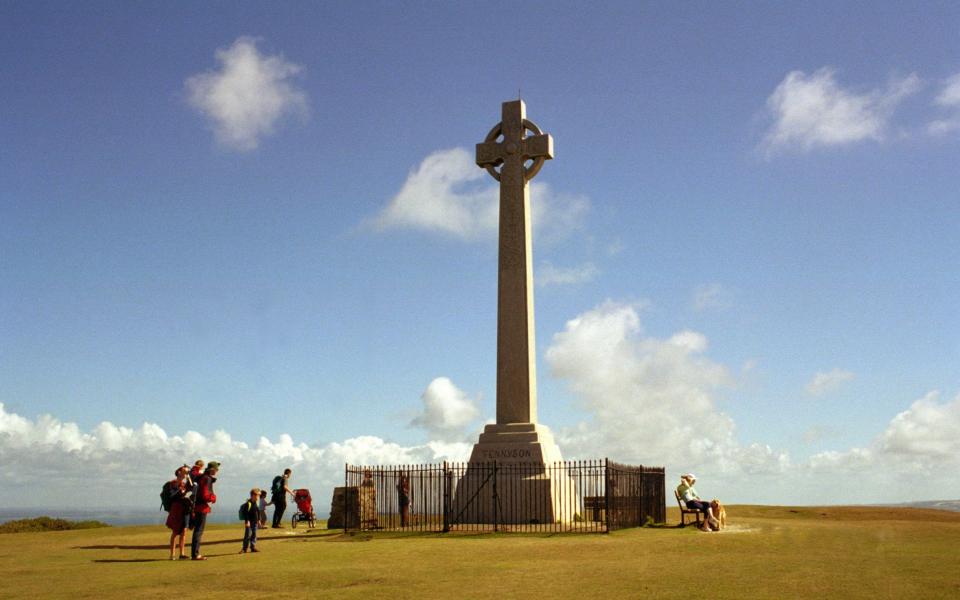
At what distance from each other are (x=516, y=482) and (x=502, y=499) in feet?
2.07

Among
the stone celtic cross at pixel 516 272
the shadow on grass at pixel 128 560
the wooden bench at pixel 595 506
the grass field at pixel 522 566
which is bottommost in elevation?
the shadow on grass at pixel 128 560

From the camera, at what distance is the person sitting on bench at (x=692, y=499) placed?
21391mm

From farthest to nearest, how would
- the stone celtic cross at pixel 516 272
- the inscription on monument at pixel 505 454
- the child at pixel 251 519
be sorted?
the stone celtic cross at pixel 516 272 < the inscription on monument at pixel 505 454 < the child at pixel 251 519

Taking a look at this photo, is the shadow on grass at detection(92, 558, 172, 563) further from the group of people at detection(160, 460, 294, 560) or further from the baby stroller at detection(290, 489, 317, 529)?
the baby stroller at detection(290, 489, 317, 529)

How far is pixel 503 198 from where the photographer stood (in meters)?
28.8

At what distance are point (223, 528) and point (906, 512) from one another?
23223mm

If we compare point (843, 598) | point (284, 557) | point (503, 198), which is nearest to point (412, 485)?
point (284, 557)

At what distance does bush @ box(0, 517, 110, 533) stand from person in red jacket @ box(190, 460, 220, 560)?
537 inches

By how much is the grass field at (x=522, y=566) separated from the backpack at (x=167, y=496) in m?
1.09

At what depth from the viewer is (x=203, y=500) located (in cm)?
1695

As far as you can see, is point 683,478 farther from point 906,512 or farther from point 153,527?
point 153,527

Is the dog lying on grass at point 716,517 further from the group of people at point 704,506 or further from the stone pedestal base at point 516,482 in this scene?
the stone pedestal base at point 516,482

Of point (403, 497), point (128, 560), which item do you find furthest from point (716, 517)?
point (128, 560)

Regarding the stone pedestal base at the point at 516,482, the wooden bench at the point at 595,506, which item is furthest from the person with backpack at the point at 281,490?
the wooden bench at the point at 595,506
